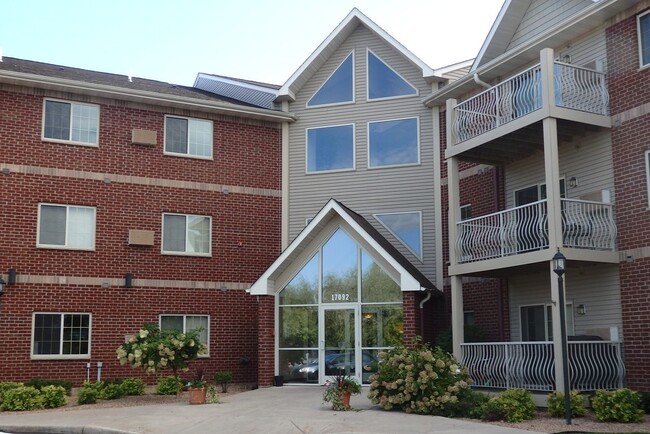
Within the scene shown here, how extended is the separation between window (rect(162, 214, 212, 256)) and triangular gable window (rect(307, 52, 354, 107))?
5.07 metres

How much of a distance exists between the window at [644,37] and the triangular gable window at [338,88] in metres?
9.70

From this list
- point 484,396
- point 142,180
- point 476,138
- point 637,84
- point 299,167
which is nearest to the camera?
point 484,396

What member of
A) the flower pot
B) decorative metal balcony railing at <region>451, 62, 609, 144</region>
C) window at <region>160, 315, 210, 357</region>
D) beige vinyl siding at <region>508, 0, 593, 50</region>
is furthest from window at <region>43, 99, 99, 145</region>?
beige vinyl siding at <region>508, 0, 593, 50</region>

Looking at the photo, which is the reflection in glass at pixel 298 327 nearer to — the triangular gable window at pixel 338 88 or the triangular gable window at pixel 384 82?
the triangular gable window at pixel 338 88

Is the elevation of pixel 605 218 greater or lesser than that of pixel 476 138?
lesser

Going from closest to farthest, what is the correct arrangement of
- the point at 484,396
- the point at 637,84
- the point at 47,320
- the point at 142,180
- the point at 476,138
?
the point at 484,396 < the point at 637,84 < the point at 476,138 < the point at 47,320 < the point at 142,180

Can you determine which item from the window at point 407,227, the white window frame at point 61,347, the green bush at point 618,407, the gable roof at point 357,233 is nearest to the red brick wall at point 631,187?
the green bush at point 618,407

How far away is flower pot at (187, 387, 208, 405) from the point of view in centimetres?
1823

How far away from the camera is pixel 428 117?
927 inches

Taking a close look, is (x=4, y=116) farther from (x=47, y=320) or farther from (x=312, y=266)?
(x=312, y=266)

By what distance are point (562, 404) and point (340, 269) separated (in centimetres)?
819

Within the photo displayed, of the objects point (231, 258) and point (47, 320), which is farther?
point (231, 258)

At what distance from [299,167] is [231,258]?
3544mm

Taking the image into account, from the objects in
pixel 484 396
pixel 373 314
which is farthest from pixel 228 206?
pixel 484 396
